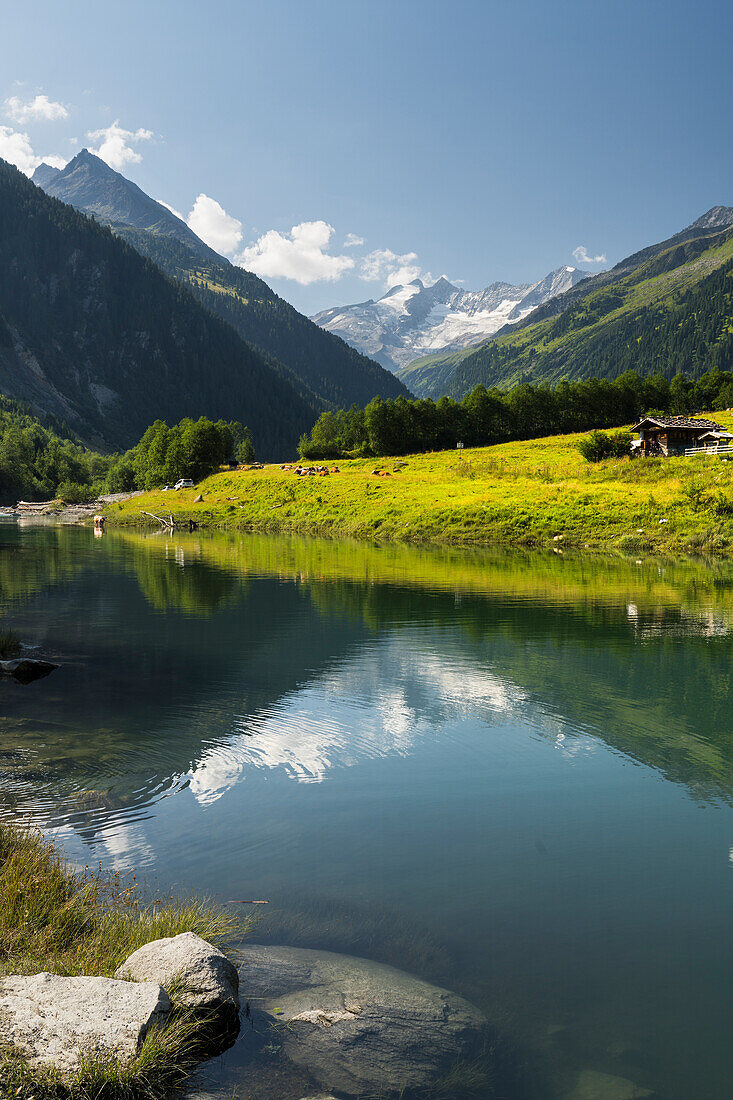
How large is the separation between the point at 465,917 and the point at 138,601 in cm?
3364

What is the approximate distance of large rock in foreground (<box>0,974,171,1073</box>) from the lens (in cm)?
623

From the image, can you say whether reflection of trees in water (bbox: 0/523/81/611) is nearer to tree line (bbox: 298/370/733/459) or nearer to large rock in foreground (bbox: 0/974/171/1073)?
large rock in foreground (bbox: 0/974/171/1073)

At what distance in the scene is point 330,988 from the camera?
26.6ft

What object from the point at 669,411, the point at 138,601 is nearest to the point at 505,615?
the point at 138,601

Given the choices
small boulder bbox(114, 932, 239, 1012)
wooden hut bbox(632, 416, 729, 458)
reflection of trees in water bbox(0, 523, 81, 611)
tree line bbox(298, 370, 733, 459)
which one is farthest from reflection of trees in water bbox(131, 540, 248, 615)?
tree line bbox(298, 370, 733, 459)

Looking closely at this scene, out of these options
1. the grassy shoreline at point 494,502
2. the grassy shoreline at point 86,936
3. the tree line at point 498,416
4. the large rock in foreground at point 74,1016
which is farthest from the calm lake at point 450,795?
the tree line at point 498,416

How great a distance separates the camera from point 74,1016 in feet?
21.3

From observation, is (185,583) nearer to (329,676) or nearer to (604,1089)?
(329,676)

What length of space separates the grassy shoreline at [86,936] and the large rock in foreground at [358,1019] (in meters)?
0.98

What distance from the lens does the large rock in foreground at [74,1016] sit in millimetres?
6230

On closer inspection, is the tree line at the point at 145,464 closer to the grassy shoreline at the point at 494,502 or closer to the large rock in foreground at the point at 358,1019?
the grassy shoreline at the point at 494,502

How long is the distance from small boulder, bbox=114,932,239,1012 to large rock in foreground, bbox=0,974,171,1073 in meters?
0.31

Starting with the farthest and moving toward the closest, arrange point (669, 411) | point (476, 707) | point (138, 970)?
point (669, 411)
point (476, 707)
point (138, 970)

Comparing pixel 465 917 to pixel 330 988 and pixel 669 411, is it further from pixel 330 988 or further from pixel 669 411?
pixel 669 411
